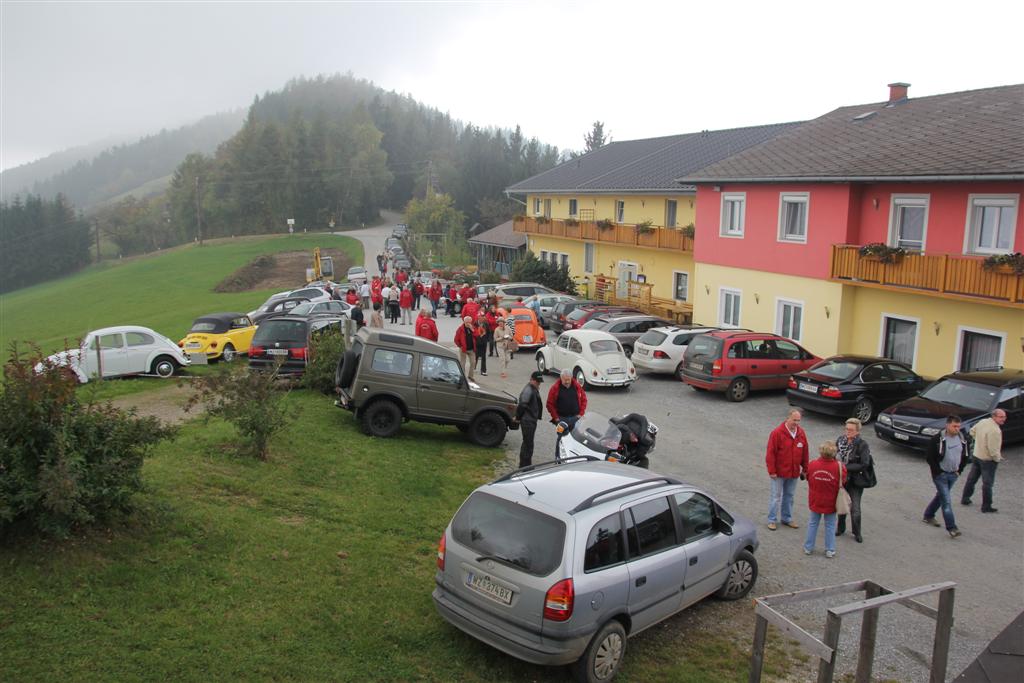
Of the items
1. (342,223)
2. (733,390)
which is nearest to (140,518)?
(733,390)

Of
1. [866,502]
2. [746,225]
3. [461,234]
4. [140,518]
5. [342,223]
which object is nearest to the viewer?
[140,518]

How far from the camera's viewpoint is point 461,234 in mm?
73188

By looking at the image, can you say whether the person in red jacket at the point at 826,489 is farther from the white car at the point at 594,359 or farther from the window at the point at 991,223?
the window at the point at 991,223

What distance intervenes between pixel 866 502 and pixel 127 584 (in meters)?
10.6

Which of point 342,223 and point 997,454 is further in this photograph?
point 342,223

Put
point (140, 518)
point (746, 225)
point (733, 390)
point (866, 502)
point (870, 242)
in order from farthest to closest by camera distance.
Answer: point (746, 225), point (870, 242), point (733, 390), point (866, 502), point (140, 518)

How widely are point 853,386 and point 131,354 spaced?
→ 16.7 meters

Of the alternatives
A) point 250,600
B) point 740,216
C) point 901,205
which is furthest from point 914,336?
point 250,600

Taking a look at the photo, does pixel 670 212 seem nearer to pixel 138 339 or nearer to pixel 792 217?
pixel 792 217

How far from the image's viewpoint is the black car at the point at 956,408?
14.4 metres

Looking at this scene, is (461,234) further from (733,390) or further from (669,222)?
(733,390)

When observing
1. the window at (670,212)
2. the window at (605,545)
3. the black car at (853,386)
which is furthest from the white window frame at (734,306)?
the window at (605,545)

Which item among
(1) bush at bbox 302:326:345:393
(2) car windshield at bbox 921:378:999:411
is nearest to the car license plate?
(1) bush at bbox 302:326:345:393

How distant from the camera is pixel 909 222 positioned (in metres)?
21.1
